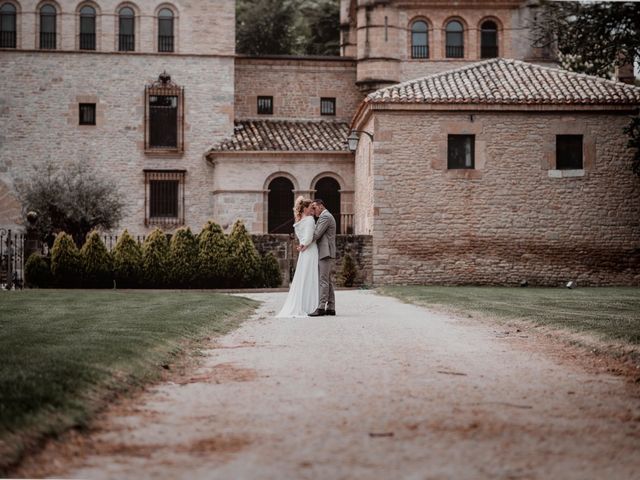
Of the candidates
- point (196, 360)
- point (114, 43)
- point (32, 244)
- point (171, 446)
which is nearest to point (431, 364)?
point (196, 360)

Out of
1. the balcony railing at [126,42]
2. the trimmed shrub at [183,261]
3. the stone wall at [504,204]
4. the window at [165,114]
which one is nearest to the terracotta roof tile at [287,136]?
the window at [165,114]

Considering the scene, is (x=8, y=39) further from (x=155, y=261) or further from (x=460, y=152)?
(x=460, y=152)

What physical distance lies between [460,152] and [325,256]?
553 inches

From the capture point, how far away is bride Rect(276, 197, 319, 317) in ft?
53.5

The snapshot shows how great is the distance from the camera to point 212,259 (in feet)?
86.0

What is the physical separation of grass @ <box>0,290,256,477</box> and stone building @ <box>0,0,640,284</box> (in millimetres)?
13450

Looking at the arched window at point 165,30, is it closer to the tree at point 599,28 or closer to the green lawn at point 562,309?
the green lawn at point 562,309

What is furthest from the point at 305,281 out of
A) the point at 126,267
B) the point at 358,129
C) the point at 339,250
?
the point at 358,129

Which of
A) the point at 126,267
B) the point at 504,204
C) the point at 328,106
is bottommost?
the point at 126,267

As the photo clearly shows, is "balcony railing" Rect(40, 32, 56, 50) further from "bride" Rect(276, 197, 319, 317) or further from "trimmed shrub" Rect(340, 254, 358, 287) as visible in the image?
"bride" Rect(276, 197, 319, 317)

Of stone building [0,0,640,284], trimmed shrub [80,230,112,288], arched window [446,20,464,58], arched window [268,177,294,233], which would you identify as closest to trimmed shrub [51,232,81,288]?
trimmed shrub [80,230,112,288]

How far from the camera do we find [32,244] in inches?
1072

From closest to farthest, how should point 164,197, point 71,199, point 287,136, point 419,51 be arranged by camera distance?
point 71,199 < point 164,197 < point 287,136 < point 419,51

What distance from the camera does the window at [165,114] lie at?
3841cm
